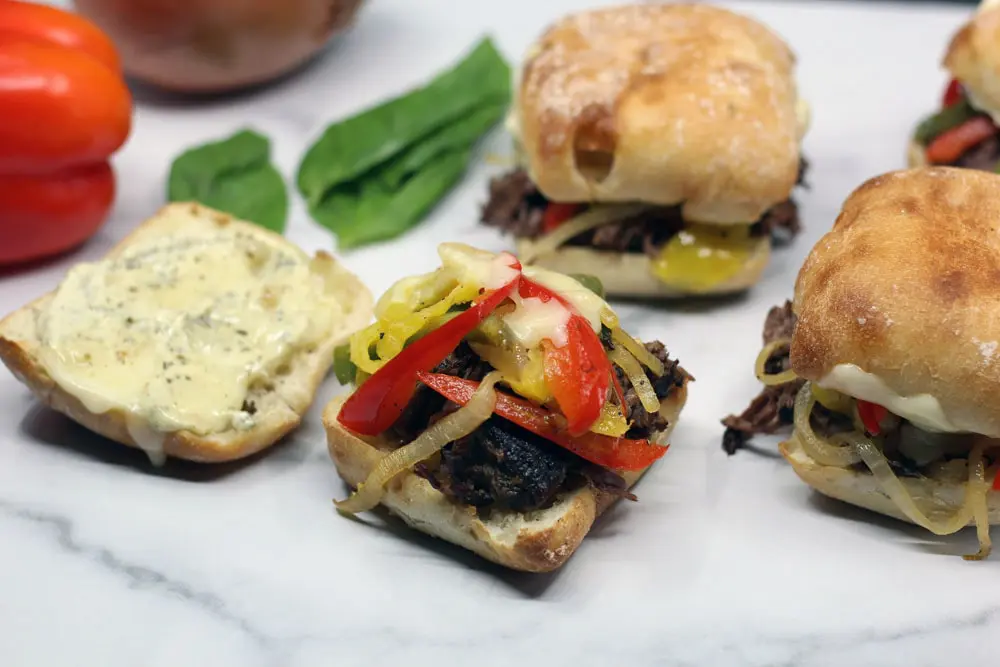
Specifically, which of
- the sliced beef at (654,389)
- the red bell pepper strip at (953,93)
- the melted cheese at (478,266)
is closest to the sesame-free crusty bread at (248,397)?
the melted cheese at (478,266)

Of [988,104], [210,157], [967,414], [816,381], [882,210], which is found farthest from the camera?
[210,157]

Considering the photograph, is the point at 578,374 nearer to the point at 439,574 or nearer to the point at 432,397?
the point at 432,397

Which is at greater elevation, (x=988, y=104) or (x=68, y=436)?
(x=988, y=104)

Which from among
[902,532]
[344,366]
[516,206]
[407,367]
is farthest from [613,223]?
[902,532]

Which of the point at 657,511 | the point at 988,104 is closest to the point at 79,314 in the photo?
the point at 657,511

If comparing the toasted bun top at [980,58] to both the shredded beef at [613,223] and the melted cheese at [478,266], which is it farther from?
the melted cheese at [478,266]

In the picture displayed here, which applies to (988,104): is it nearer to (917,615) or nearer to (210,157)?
(917,615)

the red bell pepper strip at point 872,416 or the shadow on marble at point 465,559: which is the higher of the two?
the red bell pepper strip at point 872,416
